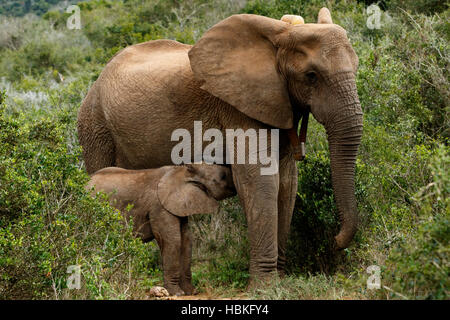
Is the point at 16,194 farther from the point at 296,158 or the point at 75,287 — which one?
the point at 296,158

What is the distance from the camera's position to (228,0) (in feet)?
63.0

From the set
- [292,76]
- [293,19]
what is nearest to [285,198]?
[292,76]

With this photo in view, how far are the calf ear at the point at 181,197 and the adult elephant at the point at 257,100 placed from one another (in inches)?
16.3

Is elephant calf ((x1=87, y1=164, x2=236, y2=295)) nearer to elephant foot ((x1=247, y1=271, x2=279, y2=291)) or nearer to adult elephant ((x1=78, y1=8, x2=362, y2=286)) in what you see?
adult elephant ((x1=78, y1=8, x2=362, y2=286))

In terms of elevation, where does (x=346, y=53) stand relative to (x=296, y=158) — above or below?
above

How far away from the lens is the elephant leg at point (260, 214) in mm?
6746

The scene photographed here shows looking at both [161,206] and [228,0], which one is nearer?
[161,206]

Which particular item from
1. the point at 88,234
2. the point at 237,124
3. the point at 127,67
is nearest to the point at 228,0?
the point at 127,67

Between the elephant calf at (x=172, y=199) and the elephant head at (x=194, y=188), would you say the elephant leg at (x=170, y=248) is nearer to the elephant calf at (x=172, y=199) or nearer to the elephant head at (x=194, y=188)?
the elephant calf at (x=172, y=199)

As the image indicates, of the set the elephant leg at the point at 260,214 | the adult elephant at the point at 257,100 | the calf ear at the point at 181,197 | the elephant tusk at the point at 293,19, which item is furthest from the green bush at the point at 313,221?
the elephant tusk at the point at 293,19

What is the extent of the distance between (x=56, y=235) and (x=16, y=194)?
17.1 inches

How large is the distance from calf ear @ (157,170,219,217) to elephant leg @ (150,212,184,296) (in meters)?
0.10

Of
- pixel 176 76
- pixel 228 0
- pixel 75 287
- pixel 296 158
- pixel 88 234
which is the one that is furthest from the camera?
pixel 228 0

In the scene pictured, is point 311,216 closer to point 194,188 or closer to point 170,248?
point 194,188
